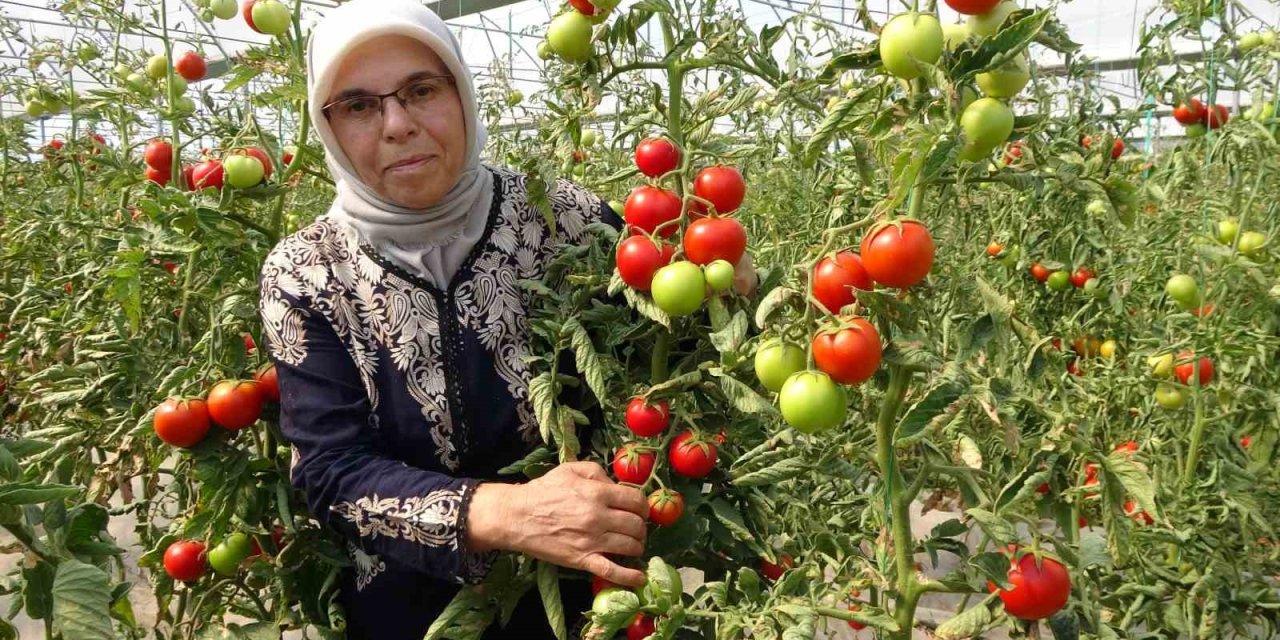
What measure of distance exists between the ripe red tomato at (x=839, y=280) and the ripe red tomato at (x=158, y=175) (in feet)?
4.49

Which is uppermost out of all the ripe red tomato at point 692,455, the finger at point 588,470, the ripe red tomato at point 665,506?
the ripe red tomato at point 692,455

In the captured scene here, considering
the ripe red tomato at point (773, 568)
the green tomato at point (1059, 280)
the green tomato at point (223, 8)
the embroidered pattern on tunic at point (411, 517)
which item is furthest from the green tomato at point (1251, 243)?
the green tomato at point (223, 8)

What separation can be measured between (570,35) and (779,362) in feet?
1.44

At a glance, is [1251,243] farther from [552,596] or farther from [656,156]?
[552,596]

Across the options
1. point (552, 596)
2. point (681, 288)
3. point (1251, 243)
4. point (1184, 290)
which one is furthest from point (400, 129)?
point (1251, 243)

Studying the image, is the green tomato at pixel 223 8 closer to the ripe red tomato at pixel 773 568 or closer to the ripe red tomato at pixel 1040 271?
A: the ripe red tomato at pixel 773 568

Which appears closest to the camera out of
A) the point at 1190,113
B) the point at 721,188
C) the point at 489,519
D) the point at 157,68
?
the point at 721,188

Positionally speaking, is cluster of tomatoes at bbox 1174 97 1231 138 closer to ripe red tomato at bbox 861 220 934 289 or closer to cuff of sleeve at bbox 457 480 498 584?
ripe red tomato at bbox 861 220 934 289

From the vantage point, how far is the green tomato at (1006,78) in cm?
68

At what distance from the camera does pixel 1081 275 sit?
93.0 inches

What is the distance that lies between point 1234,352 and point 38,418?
111 inches

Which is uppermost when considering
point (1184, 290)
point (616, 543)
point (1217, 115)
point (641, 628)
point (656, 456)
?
point (1217, 115)

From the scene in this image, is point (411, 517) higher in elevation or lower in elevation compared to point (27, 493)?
lower

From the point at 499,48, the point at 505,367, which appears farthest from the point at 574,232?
the point at 499,48
